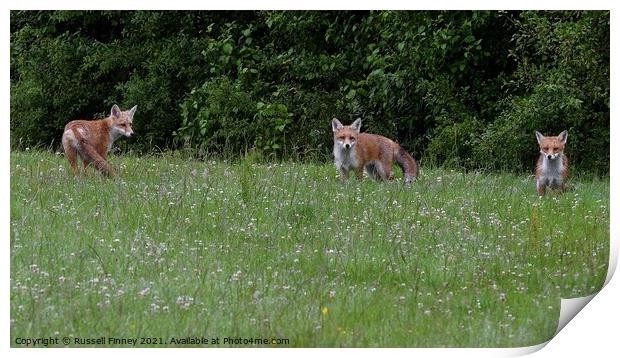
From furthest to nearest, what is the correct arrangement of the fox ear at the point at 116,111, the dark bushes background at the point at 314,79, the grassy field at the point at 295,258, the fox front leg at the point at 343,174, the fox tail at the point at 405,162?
the fox tail at the point at 405,162
the dark bushes background at the point at 314,79
the fox front leg at the point at 343,174
the fox ear at the point at 116,111
the grassy field at the point at 295,258

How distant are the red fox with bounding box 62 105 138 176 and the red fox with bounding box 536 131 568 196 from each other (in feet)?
14.5

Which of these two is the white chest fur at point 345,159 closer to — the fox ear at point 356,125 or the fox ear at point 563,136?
the fox ear at point 356,125

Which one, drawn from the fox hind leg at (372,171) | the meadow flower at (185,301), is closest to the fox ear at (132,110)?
the fox hind leg at (372,171)

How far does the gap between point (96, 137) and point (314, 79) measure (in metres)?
2.54

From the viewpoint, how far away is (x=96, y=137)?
1117 cm

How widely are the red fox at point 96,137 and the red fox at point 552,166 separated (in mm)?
4428

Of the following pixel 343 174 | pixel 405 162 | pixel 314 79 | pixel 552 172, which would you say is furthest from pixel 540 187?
pixel 314 79

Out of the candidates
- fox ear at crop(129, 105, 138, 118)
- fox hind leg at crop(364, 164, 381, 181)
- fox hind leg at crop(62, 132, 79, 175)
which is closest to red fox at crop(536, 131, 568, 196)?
fox hind leg at crop(364, 164, 381, 181)

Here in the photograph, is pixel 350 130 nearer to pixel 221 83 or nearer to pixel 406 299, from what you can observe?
pixel 221 83

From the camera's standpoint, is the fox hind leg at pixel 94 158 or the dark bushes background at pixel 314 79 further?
the dark bushes background at pixel 314 79

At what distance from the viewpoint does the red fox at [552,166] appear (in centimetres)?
1065

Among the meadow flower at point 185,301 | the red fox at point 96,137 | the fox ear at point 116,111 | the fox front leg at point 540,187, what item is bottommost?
the meadow flower at point 185,301

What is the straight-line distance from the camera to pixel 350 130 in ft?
37.5
